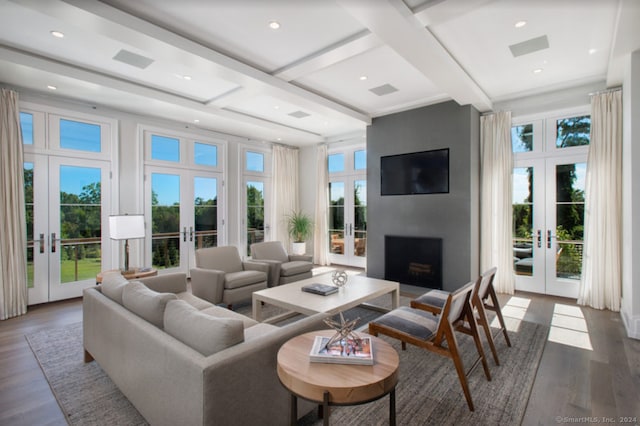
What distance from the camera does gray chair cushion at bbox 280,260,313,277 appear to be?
4.98m

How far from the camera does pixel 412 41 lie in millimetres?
3057

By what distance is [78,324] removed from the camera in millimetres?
3758

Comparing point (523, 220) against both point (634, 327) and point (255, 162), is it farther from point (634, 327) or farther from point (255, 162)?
point (255, 162)

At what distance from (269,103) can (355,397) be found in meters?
4.72

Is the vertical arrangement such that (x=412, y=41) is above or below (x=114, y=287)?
above

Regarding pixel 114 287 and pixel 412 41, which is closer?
pixel 114 287

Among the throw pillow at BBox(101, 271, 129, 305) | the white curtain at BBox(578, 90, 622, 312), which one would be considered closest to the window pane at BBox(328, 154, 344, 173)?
Answer: the white curtain at BBox(578, 90, 622, 312)

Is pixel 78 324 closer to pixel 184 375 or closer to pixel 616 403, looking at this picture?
pixel 184 375

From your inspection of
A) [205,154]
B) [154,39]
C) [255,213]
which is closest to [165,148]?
[205,154]

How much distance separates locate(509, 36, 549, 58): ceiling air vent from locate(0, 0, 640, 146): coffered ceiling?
0.02 meters

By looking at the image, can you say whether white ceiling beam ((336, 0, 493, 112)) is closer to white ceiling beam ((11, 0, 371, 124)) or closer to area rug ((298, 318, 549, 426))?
white ceiling beam ((11, 0, 371, 124))

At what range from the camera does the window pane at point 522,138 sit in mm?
4969

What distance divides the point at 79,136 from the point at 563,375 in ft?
21.6

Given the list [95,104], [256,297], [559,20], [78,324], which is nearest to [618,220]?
[559,20]
